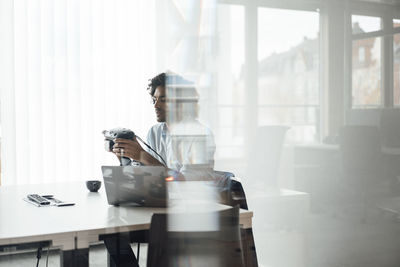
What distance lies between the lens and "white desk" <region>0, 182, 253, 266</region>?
109 centimetres

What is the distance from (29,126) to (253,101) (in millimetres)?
1619

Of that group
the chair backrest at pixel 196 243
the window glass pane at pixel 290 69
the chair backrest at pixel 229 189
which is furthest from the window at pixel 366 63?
the chair backrest at pixel 196 243

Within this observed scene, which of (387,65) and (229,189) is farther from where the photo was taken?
(229,189)

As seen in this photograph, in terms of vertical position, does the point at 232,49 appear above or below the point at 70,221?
above

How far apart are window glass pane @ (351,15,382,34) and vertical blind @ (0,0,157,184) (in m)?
1.66

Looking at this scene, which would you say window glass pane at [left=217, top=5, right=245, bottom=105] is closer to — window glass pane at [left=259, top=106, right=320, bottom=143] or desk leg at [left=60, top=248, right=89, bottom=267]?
window glass pane at [left=259, top=106, right=320, bottom=143]

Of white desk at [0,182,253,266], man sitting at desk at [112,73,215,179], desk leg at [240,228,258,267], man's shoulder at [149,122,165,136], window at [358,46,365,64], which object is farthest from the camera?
man's shoulder at [149,122,165,136]

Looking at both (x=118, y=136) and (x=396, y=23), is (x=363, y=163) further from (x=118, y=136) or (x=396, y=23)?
(x=118, y=136)

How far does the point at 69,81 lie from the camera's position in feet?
9.20

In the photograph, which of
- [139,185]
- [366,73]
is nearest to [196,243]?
[139,185]

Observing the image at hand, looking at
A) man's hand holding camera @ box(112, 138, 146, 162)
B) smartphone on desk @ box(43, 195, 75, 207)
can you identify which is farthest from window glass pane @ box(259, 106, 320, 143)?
smartphone on desk @ box(43, 195, 75, 207)

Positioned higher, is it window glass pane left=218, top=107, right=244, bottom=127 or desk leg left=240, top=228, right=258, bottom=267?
window glass pane left=218, top=107, right=244, bottom=127

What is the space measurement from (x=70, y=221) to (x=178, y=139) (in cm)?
71

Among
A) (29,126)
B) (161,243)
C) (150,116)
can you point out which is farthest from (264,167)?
(29,126)
